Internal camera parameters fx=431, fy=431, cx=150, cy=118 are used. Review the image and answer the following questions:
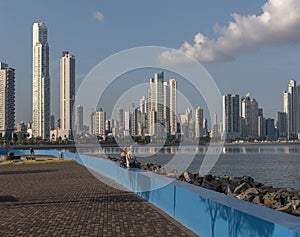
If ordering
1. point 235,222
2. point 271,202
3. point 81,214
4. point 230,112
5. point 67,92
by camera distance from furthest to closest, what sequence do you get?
point 230,112
point 67,92
point 271,202
point 81,214
point 235,222

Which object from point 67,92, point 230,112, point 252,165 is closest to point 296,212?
point 252,165

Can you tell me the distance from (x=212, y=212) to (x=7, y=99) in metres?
195

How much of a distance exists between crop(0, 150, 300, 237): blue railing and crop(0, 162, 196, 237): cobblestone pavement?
0.86 feet

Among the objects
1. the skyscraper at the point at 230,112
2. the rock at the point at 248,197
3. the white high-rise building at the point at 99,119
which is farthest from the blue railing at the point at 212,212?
the skyscraper at the point at 230,112

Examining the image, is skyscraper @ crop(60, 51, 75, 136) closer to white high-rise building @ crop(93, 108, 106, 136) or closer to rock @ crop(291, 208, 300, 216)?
white high-rise building @ crop(93, 108, 106, 136)

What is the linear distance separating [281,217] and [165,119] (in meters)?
20.3

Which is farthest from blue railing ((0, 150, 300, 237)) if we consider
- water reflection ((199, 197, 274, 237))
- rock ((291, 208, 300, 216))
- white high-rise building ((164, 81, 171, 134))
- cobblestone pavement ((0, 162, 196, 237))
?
white high-rise building ((164, 81, 171, 134))

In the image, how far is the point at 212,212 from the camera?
7.21 m

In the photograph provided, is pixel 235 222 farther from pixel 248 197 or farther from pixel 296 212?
pixel 248 197

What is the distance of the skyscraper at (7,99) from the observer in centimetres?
18425

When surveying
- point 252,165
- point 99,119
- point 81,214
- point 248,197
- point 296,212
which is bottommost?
point 252,165

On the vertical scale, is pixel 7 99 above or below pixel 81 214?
above

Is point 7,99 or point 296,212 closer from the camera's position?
point 296,212

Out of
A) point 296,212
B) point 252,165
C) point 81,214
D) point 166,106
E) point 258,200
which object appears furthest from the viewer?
point 252,165
